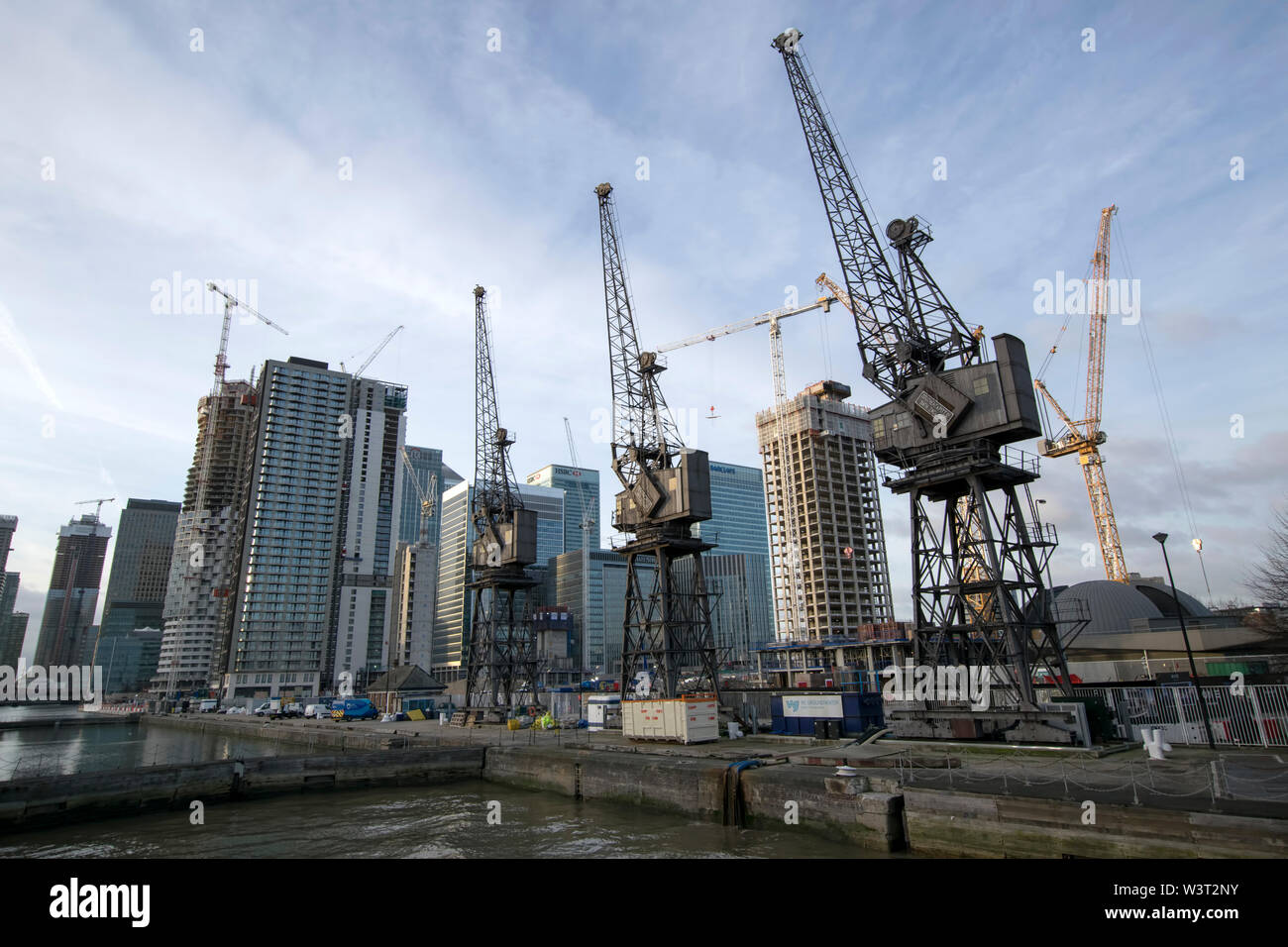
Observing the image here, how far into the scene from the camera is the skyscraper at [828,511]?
15950 cm

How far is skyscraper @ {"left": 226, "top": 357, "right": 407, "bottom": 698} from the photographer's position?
168m

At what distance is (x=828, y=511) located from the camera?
545ft

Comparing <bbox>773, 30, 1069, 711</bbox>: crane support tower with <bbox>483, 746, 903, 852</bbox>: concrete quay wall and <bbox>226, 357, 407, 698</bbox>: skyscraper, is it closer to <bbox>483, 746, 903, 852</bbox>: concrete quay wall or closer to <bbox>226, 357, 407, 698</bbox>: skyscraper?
<bbox>483, 746, 903, 852</bbox>: concrete quay wall

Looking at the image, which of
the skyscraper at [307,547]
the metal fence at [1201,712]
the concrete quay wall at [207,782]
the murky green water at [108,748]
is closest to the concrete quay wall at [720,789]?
the concrete quay wall at [207,782]

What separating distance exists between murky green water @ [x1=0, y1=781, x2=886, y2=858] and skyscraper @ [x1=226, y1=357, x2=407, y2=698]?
148717mm

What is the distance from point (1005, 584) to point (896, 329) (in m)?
17.3

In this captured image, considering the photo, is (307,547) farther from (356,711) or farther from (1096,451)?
(1096,451)

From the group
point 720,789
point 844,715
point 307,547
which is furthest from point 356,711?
point 307,547

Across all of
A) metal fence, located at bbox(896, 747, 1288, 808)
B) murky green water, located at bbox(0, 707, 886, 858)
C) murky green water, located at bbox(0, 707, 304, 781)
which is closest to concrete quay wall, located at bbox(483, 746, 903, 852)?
murky green water, located at bbox(0, 707, 886, 858)
